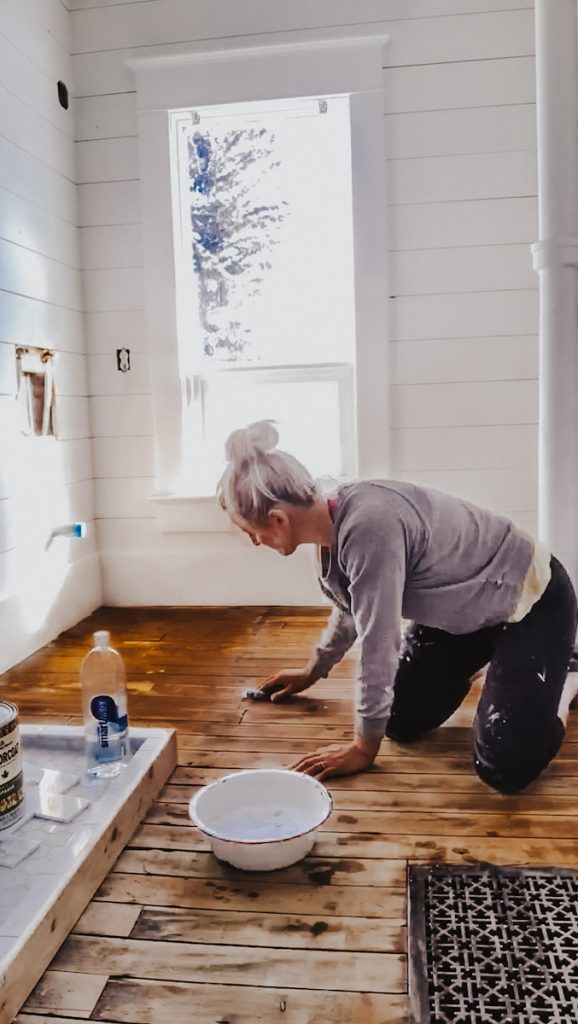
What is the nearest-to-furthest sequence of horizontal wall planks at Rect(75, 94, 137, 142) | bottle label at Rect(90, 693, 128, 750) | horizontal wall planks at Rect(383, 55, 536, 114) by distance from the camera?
bottle label at Rect(90, 693, 128, 750)
horizontal wall planks at Rect(383, 55, 536, 114)
horizontal wall planks at Rect(75, 94, 137, 142)

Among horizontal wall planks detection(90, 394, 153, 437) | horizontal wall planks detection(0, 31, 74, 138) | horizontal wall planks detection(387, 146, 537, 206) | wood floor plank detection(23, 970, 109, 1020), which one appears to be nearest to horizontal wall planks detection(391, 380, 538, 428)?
horizontal wall planks detection(387, 146, 537, 206)

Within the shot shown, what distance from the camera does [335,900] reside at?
5.08 ft

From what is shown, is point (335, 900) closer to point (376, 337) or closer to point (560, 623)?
point (560, 623)

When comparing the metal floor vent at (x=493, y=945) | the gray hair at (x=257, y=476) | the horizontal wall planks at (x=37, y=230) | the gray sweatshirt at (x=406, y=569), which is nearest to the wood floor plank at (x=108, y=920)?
the metal floor vent at (x=493, y=945)

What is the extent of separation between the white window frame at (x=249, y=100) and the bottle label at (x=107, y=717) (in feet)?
5.92

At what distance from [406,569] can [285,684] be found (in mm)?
805

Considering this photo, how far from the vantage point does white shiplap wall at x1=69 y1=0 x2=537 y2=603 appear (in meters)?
3.40

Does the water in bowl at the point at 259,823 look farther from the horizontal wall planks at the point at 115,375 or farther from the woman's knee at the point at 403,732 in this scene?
the horizontal wall planks at the point at 115,375

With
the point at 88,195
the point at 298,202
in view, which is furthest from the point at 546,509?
the point at 88,195

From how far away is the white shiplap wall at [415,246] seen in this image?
134 inches

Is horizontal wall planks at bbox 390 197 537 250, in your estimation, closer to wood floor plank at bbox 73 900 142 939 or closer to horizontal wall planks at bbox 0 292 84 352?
horizontal wall planks at bbox 0 292 84 352

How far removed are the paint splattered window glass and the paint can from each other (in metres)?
2.19

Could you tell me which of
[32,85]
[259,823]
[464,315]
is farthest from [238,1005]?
[32,85]

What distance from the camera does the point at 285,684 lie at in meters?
2.59
